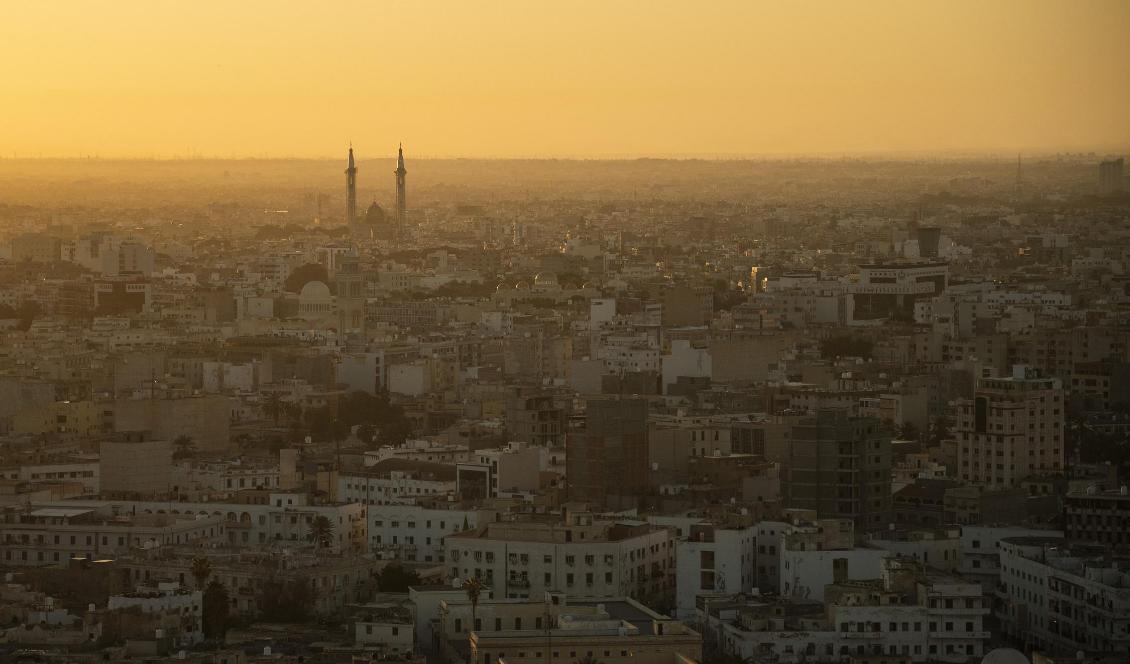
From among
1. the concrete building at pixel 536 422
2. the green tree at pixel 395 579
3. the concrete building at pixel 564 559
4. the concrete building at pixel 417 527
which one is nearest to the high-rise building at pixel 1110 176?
the concrete building at pixel 536 422

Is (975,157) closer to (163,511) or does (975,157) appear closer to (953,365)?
(953,365)

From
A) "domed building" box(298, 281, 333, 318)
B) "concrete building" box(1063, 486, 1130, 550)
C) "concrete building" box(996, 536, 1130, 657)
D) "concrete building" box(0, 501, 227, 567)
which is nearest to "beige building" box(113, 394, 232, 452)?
"concrete building" box(0, 501, 227, 567)

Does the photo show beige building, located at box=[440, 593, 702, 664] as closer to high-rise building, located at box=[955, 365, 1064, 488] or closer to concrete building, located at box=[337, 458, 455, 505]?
concrete building, located at box=[337, 458, 455, 505]

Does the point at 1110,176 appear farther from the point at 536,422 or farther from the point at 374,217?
the point at 374,217

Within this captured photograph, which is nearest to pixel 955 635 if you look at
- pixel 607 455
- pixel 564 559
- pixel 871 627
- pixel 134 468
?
pixel 871 627

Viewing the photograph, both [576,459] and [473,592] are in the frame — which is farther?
[576,459]
